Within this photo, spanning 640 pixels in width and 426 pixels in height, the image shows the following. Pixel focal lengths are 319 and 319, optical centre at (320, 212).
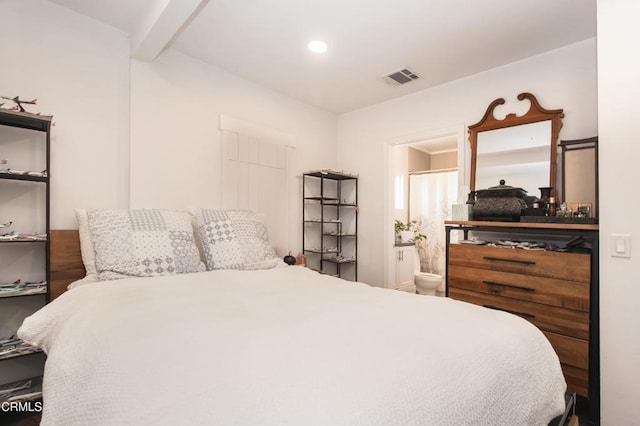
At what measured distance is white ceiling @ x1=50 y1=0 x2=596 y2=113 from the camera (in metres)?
2.04

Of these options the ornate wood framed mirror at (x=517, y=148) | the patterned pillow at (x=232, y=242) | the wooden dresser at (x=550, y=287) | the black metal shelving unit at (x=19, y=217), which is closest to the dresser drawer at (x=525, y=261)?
the wooden dresser at (x=550, y=287)

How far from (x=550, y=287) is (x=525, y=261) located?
211mm

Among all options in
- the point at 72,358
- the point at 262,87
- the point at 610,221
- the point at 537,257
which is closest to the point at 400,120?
the point at 262,87

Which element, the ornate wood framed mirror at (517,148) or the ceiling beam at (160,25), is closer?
the ceiling beam at (160,25)

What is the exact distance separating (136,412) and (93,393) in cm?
21

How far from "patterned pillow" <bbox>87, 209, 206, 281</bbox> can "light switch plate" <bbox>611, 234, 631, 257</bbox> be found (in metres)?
2.40

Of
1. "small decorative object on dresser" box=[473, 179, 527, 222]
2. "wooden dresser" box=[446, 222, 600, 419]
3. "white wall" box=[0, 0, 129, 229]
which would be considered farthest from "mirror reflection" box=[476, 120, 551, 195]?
"white wall" box=[0, 0, 129, 229]

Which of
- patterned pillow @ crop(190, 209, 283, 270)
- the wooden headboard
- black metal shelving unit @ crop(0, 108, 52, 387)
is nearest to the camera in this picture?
black metal shelving unit @ crop(0, 108, 52, 387)

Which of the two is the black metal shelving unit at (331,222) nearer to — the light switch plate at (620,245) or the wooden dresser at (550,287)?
the wooden dresser at (550,287)

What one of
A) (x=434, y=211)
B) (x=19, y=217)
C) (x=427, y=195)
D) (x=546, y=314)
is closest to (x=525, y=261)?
(x=546, y=314)

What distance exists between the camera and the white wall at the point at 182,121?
2445 millimetres

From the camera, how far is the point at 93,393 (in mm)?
771

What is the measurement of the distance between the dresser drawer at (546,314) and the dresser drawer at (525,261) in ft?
0.68

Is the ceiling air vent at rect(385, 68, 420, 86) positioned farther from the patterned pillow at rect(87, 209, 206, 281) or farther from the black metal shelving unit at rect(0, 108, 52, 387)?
the black metal shelving unit at rect(0, 108, 52, 387)
